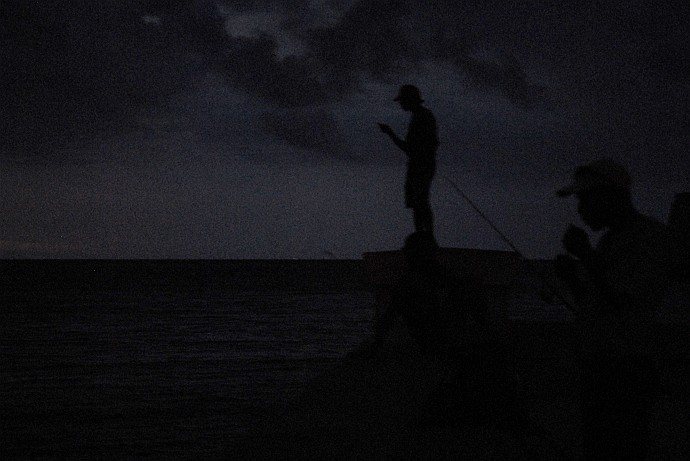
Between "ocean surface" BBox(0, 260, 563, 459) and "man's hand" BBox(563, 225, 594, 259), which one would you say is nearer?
"man's hand" BBox(563, 225, 594, 259)

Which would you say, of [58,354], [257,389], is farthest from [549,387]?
[58,354]

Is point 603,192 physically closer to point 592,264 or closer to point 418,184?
point 592,264

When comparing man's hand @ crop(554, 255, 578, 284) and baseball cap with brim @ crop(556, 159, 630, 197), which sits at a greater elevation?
baseball cap with brim @ crop(556, 159, 630, 197)

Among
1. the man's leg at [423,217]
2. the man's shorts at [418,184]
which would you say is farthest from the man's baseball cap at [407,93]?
the man's leg at [423,217]

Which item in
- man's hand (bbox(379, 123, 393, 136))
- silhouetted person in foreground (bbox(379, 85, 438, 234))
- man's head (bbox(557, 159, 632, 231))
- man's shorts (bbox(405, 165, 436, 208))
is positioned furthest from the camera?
man's shorts (bbox(405, 165, 436, 208))

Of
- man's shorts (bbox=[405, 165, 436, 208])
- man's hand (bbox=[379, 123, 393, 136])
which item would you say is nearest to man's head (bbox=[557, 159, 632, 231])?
man's hand (bbox=[379, 123, 393, 136])

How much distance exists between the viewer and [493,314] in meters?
12.2

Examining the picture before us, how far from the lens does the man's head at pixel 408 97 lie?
8266 millimetres

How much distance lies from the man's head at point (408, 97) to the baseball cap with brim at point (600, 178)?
16.7 ft

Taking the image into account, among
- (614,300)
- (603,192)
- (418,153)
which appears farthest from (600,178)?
(418,153)

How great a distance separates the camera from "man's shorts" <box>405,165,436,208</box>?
8922 mm

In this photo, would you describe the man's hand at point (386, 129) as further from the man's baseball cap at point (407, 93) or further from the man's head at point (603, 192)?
the man's head at point (603, 192)

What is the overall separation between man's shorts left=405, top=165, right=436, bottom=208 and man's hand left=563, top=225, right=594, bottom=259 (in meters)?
5.93

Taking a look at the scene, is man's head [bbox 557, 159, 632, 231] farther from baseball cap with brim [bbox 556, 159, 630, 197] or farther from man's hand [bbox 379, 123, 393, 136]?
man's hand [bbox 379, 123, 393, 136]
